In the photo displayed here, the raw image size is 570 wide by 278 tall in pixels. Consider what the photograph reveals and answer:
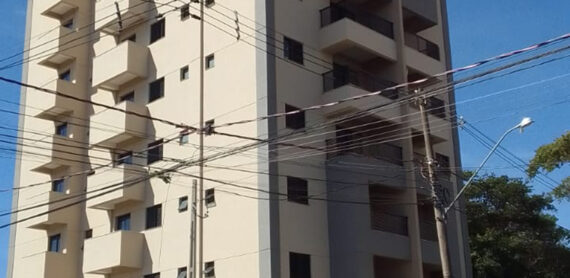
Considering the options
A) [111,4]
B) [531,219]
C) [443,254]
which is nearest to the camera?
[443,254]

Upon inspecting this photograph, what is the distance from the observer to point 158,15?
36.5 meters

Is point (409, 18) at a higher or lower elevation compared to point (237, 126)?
higher

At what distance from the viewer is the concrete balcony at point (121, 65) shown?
3595 centimetres

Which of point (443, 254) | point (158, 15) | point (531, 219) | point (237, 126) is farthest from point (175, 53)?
point (531, 219)

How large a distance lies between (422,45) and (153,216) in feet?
47.5

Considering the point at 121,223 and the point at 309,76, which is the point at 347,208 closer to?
the point at 309,76

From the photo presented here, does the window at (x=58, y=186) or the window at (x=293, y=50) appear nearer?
the window at (x=293, y=50)

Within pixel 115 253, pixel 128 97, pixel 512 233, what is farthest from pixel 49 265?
pixel 512 233

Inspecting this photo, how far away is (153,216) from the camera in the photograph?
3381 centimetres

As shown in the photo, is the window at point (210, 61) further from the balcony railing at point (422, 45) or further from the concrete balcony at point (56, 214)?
the concrete balcony at point (56, 214)

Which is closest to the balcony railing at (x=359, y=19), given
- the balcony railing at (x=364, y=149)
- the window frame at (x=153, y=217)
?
the balcony railing at (x=364, y=149)

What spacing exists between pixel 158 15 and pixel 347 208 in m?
12.6

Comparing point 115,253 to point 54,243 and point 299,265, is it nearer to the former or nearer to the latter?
point 54,243

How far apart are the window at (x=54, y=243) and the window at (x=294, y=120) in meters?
13.8
